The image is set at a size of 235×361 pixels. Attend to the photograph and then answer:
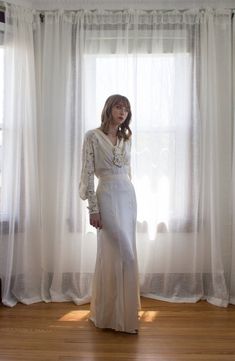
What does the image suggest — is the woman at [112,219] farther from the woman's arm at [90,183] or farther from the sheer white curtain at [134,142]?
the sheer white curtain at [134,142]

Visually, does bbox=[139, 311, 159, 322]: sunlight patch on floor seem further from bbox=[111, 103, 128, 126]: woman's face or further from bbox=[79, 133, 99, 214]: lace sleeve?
bbox=[111, 103, 128, 126]: woman's face

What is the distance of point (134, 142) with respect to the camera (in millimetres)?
2834

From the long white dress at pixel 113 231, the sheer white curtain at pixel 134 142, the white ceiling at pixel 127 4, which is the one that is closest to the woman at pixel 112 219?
the long white dress at pixel 113 231

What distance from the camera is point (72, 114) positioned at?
2842mm

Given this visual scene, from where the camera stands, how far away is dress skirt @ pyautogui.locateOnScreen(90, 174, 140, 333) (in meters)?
2.24

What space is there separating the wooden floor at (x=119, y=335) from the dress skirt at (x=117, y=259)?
0.39 ft

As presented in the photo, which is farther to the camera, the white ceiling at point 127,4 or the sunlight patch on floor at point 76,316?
the white ceiling at point 127,4

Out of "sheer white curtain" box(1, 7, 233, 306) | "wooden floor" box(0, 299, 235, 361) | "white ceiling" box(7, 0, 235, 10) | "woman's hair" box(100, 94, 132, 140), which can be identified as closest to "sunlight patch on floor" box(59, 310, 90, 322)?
"wooden floor" box(0, 299, 235, 361)

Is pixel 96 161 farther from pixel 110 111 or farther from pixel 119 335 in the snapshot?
pixel 119 335

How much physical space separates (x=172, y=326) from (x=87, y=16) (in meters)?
2.44

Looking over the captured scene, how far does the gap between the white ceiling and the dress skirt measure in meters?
1.48

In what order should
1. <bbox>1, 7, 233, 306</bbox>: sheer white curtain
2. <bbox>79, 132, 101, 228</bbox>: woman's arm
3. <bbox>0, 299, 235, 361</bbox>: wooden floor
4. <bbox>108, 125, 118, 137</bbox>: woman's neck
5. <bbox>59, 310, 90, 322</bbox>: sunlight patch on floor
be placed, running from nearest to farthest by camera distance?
<bbox>0, 299, 235, 361</bbox>: wooden floor → <bbox>79, 132, 101, 228</bbox>: woman's arm → <bbox>108, 125, 118, 137</bbox>: woman's neck → <bbox>59, 310, 90, 322</bbox>: sunlight patch on floor → <bbox>1, 7, 233, 306</bbox>: sheer white curtain

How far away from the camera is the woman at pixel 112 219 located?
2242 mm

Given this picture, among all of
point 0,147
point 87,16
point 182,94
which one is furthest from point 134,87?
point 0,147
